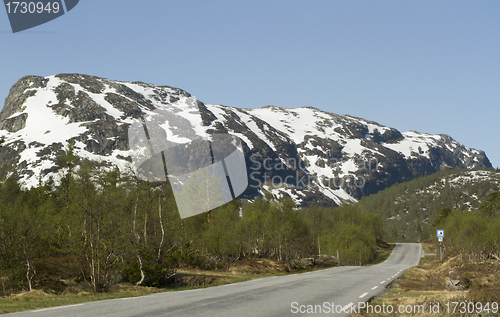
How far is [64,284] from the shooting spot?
25109 millimetres

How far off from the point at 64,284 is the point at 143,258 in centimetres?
506

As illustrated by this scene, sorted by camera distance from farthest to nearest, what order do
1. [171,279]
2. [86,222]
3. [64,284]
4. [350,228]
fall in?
1. [350,228]
2. [171,279]
3. [64,284]
4. [86,222]

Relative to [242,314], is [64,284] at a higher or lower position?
lower

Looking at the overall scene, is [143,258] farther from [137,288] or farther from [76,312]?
[76,312]

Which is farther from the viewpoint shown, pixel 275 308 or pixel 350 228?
pixel 350 228

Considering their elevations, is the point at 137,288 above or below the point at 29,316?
below

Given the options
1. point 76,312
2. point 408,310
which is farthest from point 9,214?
point 408,310

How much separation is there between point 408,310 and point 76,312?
32.7 feet

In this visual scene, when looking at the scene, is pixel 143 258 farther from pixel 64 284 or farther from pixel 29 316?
pixel 29 316

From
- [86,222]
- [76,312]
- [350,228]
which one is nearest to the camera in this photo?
[76,312]

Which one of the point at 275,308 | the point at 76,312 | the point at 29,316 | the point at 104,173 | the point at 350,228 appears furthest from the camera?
the point at 350,228

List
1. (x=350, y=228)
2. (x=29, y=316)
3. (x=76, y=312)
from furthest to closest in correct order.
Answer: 1. (x=350, y=228)
2. (x=76, y=312)
3. (x=29, y=316)

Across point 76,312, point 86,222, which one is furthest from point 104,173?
point 76,312

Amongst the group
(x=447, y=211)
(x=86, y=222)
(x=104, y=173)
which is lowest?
(x=447, y=211)
